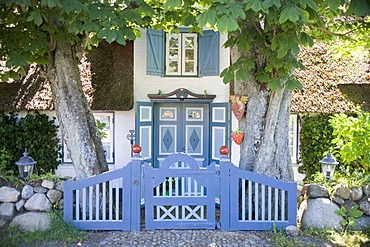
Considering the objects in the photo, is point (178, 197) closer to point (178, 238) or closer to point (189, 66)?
point (178, 238)

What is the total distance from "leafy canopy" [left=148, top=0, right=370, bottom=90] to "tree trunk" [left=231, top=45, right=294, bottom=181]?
317mm

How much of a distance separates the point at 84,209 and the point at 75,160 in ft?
3.48

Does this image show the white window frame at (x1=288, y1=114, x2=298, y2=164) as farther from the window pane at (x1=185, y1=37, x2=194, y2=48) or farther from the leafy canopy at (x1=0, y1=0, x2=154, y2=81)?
the leafy canopy at (x1=0, y1=0, x2=154, y2=81)

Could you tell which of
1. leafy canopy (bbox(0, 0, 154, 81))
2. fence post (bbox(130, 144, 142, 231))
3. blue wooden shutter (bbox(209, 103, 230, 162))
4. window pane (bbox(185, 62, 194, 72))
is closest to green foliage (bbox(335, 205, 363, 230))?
fence post (bbox(130, 144, 142, 231))

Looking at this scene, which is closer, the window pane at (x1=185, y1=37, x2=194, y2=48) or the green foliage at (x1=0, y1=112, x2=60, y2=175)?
the green foliage at (x1=0, y1=112, x2=60, y2=175)

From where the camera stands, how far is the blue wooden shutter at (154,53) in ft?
33.7

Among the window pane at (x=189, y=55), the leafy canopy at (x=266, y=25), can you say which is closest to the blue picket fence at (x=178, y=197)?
the leafy canopy at (x=266, y=25)

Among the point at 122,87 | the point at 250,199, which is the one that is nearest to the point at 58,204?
the point at 250,199

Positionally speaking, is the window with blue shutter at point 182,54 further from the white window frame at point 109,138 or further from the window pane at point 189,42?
the white window frame at point 109,138

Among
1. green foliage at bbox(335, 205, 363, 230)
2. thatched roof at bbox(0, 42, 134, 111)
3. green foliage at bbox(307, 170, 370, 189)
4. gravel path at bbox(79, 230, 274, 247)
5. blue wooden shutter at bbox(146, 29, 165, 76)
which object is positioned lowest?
gravel path at bbox(79, 230, 274, 247)

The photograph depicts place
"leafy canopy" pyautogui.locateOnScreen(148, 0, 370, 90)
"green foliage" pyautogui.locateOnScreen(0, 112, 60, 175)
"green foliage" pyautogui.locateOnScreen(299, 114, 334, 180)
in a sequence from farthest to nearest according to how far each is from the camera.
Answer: "green foliage" pyautogui.locateOnScreen(299, 114, 334, 180) → "green foliage" pyautogui.locateOnScreen(0, 112, 60, 175) → "leafy canopy" pyautogui.locateOnScreen(148, 0, 370, 90)

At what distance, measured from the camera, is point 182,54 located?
10656 millimetres

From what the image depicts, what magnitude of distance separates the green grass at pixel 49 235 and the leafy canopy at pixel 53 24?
2.52 m

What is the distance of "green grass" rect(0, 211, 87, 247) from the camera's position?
18.6ft
